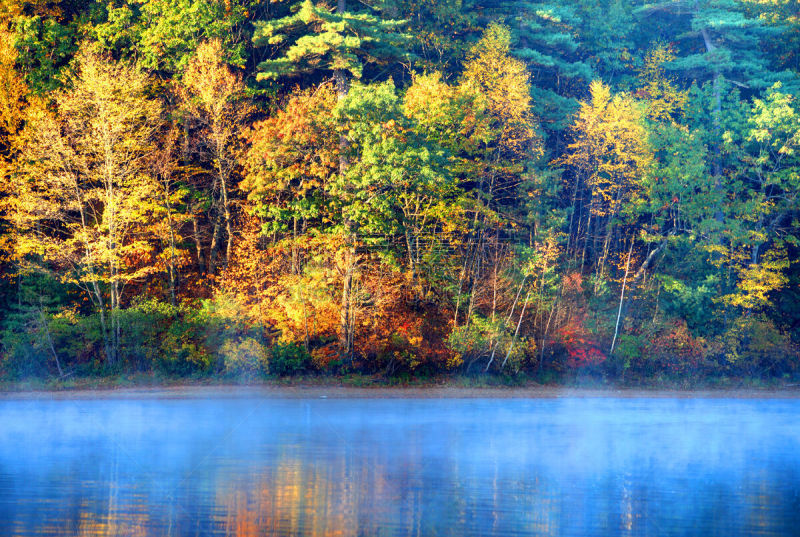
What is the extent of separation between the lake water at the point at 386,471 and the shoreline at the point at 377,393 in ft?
6.31

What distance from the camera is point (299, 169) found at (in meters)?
35.8

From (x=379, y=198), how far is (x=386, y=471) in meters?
19.3

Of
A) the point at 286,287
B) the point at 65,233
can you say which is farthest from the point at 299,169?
the point at 65,233

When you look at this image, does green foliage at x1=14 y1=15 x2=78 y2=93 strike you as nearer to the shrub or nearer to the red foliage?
the shrub

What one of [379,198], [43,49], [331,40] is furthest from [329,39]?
[43,49]

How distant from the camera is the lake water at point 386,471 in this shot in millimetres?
13602

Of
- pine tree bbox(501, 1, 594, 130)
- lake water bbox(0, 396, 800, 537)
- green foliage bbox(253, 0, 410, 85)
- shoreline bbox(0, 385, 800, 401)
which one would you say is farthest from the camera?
pine tree bbox(501, 1, 594, 130)

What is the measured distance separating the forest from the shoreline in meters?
1.32

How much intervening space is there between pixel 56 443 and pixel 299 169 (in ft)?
58.1

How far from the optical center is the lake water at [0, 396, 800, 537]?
44.6 ft

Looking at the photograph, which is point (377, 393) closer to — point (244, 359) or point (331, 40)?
point (244, 359)

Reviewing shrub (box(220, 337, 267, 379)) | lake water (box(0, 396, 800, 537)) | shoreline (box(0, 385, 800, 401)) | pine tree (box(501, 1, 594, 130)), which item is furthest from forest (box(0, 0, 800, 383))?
lake water (box(0, 396, 800, 537))

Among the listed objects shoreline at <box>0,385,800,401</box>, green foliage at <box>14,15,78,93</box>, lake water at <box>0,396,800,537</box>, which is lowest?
shoreline at <box>0,385,800,401</box>

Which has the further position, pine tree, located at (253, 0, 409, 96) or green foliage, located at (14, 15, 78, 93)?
green foliage, located at (14, 15, 78, 93)
